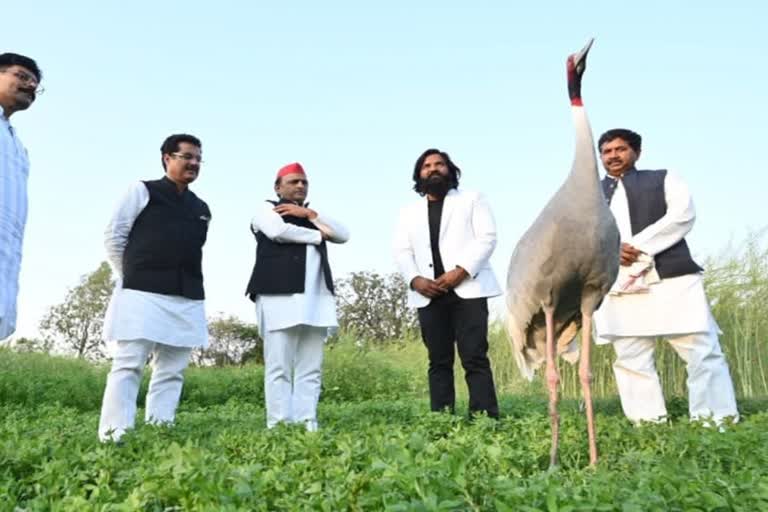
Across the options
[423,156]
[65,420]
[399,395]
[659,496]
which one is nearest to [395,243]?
[423,156]

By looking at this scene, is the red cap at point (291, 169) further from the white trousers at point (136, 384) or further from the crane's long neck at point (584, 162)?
the crane's long neck at point (584, 162)

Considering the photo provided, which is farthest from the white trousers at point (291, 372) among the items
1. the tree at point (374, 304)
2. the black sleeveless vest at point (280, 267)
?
the tree at point (374, 304)

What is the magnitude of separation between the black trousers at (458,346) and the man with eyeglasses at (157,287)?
1.88m

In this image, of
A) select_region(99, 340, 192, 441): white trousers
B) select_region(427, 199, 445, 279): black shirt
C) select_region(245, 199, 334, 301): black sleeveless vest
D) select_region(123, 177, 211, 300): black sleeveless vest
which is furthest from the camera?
select_region(427, 199, 445, 279): black shirt

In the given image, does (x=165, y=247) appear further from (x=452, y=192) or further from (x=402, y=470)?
(x=402, y=470)

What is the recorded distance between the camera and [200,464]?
291 cm

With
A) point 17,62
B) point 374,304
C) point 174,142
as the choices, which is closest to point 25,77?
point 17,62

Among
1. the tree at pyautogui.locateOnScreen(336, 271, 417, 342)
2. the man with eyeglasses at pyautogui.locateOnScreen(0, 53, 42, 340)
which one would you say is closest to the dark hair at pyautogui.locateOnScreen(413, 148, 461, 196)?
the man with eyeglasses at pyautogui.locateOnScreen(0, 53, 42, 340)

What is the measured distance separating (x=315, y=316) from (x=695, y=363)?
3008mm

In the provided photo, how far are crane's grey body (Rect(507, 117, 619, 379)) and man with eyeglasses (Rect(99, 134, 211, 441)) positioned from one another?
8.04 ft

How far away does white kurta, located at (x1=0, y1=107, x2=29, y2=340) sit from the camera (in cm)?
389

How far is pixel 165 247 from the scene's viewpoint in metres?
5.30

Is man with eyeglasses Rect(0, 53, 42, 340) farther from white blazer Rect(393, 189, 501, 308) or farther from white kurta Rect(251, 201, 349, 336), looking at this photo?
white blazer Rect(393, 189, 501, 308)

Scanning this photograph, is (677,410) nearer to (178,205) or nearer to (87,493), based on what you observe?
(178,205)
